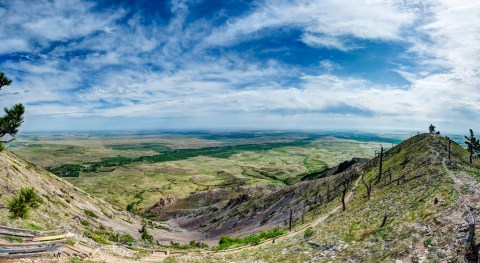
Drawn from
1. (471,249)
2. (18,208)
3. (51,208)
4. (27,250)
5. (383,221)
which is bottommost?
(51,208)

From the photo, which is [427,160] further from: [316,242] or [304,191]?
[304,191]

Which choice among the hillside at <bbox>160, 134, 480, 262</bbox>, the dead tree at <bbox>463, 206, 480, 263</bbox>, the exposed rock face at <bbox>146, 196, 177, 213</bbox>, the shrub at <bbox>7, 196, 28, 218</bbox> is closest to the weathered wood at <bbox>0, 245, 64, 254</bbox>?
the hillside at <bbox>160, 134, 480, 262</bbox>

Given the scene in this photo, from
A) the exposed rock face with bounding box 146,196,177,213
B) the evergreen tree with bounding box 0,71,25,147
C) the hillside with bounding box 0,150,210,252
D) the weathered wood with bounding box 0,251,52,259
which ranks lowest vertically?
the exposed rock face with bounding box 146,196,177,213

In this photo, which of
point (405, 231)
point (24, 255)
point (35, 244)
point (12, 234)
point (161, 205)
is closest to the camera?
point (24, 255)

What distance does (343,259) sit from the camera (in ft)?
71.2

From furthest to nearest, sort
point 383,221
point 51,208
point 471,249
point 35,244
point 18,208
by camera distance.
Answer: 1. point 51,208
2. point 18,208
3. point 383,221
4. point 35,244
5. point 471,249

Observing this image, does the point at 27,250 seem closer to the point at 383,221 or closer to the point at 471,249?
the point at 471,249

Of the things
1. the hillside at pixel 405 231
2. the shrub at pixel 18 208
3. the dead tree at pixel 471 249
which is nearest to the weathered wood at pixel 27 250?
the hillside at pixel 405 231

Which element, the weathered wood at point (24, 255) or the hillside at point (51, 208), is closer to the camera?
the weathered wood at point (24, 255)

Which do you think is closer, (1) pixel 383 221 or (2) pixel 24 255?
(2) pixel 24 255

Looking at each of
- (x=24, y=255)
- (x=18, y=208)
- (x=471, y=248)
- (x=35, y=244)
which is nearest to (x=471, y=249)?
(x=471, y=248)

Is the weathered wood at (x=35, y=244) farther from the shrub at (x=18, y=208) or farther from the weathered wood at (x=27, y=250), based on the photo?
the shrub at (x=18, y=208)

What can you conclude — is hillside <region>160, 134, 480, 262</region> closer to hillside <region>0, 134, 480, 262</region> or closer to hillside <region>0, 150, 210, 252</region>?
hillside <region>0, 134, 480, 262</region>

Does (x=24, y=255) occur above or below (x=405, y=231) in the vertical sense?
below
